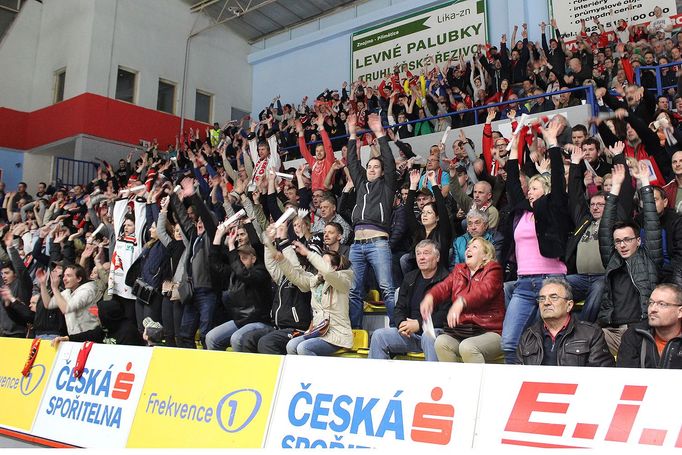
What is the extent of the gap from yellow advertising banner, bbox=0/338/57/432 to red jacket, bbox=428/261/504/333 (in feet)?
12.2

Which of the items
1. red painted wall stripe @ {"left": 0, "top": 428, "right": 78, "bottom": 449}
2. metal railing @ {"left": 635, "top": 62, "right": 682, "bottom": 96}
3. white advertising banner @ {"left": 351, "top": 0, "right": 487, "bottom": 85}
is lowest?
red painted wall stripe @ {"left": 0, "top": 428, "right": 78, "bottom": 449}

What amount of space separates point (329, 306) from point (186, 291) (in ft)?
6.20

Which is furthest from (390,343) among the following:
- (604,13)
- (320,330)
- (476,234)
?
(604,13)

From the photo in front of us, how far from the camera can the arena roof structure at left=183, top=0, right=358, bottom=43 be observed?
17188mm

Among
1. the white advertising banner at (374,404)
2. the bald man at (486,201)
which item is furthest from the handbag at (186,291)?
the bald man at (486,201)

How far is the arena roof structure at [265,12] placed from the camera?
677 inches

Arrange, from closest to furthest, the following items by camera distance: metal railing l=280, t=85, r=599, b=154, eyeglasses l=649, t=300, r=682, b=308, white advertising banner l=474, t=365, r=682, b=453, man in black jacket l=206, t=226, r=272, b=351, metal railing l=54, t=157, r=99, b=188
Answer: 1. white advertising banner l=474, t=365, r=682, b=453
2. eyeglasses l=649, t=300, r=682, b=308
3. man in black jacket l=206, t=226, r=272, b=351
4. metal railing l=280, t=85, r=599, b=154
5. metal railing l=54, t=157, r=99, b=188

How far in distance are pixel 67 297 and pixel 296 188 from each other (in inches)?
125

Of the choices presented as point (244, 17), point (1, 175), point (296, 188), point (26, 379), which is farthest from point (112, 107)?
point (26, 379)

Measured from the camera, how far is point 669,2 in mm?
10859

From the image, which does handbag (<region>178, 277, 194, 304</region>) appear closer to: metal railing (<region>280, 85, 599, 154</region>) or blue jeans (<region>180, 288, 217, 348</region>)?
blue jeans (<region>180, 288, 217, 348</region>)

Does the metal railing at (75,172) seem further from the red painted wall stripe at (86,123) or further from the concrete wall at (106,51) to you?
the concrete wall at (106,51)

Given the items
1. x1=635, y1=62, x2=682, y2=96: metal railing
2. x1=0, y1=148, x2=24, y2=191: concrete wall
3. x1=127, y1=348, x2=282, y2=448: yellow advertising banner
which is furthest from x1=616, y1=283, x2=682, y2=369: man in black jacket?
x1=0, y1=148, x2=24, y2=191: concrete wall

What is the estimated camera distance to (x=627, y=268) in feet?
12.5
